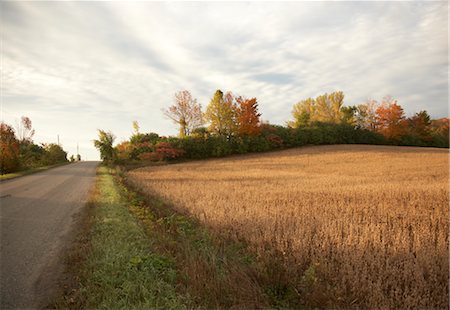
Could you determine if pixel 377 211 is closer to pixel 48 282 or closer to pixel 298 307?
pixel 298 307

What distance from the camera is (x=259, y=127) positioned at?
180 feet

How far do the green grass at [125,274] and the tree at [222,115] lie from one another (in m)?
44.6

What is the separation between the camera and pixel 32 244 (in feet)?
21.6

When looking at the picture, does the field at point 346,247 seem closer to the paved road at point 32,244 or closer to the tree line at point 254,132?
the paved road at point 32,244

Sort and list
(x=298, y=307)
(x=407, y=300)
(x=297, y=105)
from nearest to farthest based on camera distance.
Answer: (x=407, y=300)
(x=298, y=307)
(x=297, y=105)

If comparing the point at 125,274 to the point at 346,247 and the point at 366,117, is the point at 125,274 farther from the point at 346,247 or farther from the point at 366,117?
the point at 366,117

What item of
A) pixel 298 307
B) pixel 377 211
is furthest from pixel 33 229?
pixel 377 211

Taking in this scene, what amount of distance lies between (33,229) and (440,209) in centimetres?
1412

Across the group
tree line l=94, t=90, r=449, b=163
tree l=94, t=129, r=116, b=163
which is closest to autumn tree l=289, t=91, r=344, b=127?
tree line l=94, t=90, r=449, b=163

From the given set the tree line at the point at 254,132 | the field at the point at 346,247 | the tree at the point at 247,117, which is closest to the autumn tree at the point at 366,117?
the tree line at the point at 254,132

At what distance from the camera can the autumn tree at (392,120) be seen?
60.2 m

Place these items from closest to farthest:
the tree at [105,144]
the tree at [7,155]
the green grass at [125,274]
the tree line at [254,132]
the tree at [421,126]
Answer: the green grass at [125,274] → the tree at [7,155] → the tree at [105,144] → the tree line at [254,132] → the tree at [421,126]

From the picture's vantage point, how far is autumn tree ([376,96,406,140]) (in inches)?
2368

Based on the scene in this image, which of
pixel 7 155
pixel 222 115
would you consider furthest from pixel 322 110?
pixel 7 155
